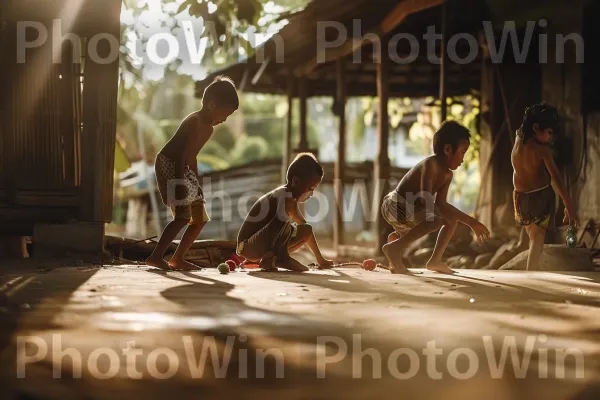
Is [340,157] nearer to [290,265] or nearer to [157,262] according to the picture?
[290,265]

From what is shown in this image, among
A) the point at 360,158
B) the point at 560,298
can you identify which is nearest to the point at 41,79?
the point at 560,298

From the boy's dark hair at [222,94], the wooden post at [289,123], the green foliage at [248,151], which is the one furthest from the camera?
the green foliage at [248,151]

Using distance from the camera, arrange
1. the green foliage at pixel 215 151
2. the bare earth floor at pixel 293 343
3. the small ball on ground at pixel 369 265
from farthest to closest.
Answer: the green foliage at pixel 215 151 → the small ball on ground at pixel 369 265 → the bare earth floor at pixel 293 343

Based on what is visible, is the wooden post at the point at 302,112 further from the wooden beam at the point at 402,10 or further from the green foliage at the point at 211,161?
the green foliage at the point at 211,161

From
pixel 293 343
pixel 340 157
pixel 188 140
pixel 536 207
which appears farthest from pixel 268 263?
pixel 340 157

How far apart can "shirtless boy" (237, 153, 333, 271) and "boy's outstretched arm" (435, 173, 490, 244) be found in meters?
0.93

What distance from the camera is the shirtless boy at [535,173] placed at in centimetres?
644

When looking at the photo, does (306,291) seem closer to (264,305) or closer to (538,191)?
(264,305)

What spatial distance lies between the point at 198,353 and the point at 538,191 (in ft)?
16.3

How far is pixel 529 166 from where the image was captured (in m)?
6.64

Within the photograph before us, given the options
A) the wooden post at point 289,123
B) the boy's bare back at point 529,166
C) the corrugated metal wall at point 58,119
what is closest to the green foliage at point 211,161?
the wooden post at point 289,123

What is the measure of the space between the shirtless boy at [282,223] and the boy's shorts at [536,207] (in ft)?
6.02

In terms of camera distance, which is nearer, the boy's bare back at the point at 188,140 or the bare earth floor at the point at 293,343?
the bare earth floor at the point at 293,343

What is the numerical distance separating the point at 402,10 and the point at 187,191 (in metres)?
4.51
